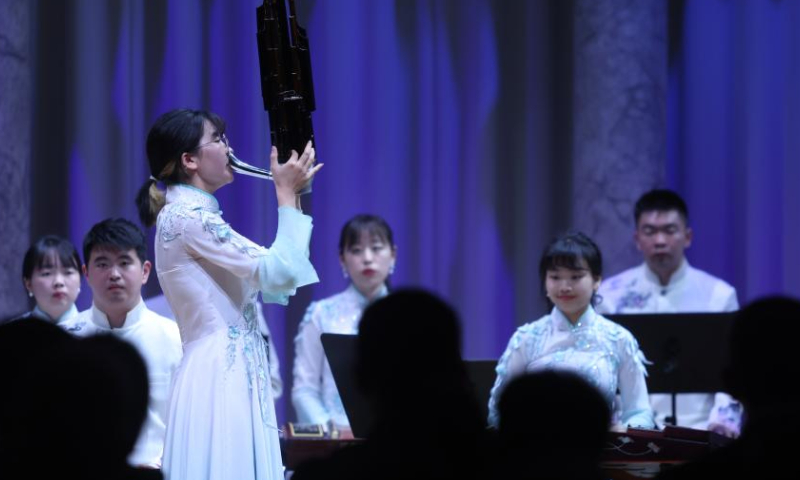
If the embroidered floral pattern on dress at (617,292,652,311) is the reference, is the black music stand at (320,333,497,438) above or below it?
below

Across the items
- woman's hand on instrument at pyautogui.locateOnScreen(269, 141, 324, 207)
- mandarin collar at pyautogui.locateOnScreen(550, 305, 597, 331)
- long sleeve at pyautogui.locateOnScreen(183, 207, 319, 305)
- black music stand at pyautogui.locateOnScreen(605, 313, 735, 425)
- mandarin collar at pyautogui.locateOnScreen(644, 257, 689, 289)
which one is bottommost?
black music stand at pyautogui.locateOnScreen(605, 313, 735, 425)

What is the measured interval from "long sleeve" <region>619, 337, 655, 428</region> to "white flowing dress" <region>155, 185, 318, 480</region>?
174cm

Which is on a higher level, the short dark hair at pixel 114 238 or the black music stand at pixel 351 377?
the short dark hair at pixel 114 238

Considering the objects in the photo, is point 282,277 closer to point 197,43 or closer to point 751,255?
point 197,43

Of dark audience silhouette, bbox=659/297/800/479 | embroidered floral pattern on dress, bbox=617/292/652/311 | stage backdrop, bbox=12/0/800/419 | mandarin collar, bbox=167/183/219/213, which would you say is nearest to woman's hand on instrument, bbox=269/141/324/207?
mandarin collar, bbox=167/183/219/213

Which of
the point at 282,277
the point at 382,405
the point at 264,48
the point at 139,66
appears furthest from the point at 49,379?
the point at 139,66

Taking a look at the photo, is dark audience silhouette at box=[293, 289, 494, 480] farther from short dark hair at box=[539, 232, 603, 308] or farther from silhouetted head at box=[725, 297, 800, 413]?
short dark hair at box=[539, 232, 603, 308]

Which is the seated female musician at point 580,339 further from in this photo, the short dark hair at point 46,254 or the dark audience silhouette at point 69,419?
the dark audience silhouette at point 69,419

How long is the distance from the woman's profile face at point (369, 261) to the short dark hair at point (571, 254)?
918mm

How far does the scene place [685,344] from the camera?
453cm

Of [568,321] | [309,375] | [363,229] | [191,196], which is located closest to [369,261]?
[363,229]

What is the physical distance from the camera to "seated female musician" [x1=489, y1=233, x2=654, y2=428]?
4.43m

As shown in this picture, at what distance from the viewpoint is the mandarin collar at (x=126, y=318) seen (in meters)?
4.37

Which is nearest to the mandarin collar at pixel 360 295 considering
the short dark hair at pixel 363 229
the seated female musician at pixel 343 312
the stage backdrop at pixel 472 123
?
the seated female musician at pixel 343 312
